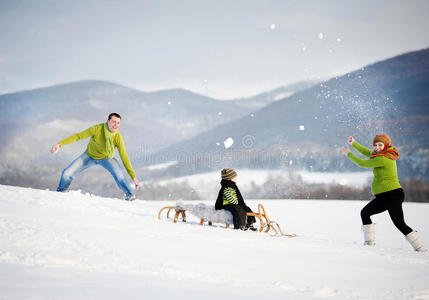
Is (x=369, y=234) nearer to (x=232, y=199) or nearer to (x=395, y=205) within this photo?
(x=395, y=205)

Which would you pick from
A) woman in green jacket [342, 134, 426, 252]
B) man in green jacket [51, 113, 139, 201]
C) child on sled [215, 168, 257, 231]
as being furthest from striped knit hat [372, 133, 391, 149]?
man in green jacket [51, 113, 139, 201]

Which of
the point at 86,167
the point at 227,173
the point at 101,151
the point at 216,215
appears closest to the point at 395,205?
the point at 227,173

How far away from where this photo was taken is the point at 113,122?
7.54 m

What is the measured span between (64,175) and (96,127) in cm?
104

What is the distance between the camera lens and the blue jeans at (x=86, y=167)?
753cm

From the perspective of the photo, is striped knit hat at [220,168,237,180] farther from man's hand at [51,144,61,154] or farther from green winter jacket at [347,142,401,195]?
man's hand at [51,144,61,154]

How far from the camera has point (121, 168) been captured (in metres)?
7.86

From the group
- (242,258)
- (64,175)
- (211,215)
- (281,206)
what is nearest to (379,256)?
(242,258)

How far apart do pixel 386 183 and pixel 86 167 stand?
520cm

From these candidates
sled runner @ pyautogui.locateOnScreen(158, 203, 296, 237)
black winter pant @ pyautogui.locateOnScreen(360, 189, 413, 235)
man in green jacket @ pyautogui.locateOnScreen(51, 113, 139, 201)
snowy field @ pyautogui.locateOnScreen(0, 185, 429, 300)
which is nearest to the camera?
snowy field @ pyautogui.locateOnScreen(0, 185, 429, 300)

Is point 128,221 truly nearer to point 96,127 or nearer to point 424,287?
point 96,127

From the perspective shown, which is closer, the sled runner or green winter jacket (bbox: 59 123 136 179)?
Answer: the sled runner

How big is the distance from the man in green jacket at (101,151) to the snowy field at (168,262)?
949mm

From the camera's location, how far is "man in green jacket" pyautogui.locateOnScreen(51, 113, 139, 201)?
24.6 feet
